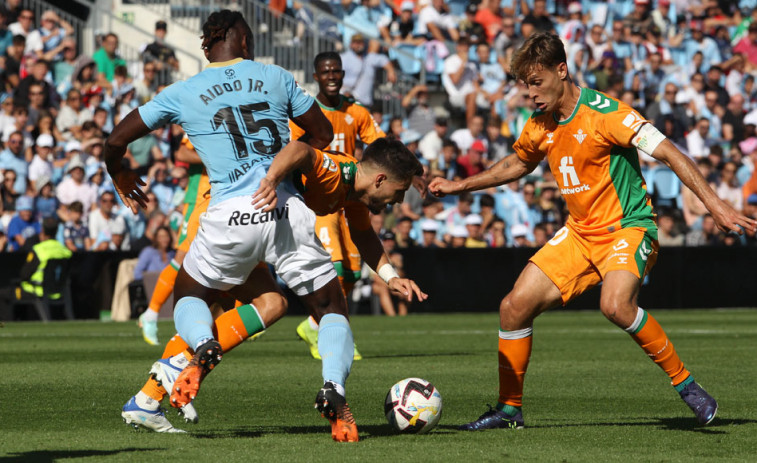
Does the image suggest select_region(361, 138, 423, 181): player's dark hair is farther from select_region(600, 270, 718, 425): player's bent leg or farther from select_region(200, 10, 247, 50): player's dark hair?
select_region(600, 270, 718, 425): player's bent leg

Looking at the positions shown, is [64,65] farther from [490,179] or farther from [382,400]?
[490,179]

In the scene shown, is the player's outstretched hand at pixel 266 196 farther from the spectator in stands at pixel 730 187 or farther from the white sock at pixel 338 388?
the spectator in stands at pixel 730 187

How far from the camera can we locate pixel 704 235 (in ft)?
70.4

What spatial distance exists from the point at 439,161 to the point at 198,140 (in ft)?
51.9

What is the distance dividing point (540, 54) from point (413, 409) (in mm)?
2180

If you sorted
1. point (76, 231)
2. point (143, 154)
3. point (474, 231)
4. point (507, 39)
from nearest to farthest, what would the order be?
1. point (76, 231)
2. point (474, 231)
3. point (143, 154)
4. point (507, 39)

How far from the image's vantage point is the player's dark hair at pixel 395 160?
6578mm

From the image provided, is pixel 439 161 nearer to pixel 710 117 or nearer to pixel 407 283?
pixel 710 117

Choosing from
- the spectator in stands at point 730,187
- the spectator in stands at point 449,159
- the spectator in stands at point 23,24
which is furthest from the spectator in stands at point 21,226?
the spectator in stands at point 730,187

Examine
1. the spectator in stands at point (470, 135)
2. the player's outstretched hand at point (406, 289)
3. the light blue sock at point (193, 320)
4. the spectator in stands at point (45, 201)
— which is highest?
the player's outstretched hand at point (406, 289)

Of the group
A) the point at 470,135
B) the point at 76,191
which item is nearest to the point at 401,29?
the point at 470,135

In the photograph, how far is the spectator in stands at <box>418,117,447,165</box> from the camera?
72.9 ft

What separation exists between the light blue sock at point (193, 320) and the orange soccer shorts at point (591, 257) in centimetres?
206

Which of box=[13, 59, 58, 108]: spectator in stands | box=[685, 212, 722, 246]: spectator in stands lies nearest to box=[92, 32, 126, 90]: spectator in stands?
box=[13, 59, 58, 108]: spectator in stands
